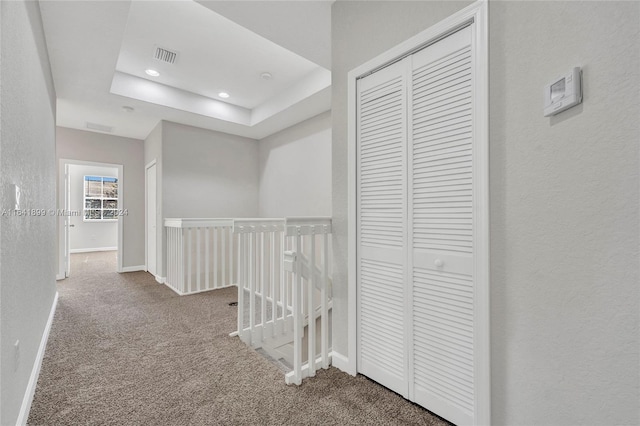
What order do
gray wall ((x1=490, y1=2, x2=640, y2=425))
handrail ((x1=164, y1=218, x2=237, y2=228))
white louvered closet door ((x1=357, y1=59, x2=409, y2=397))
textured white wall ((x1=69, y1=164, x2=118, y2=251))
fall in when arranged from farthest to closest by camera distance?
1. textured white wall ((x1=69, y1=164, x2=118, y2=251))
2. handrail ((x1=164, y1=218, x2=237, y2=228))
3. white louvered closet door ((x1=357, y1=59, x2=409, y2=397))
4. gray wall ((x1=490, y1=2, x2=640, y2=425))

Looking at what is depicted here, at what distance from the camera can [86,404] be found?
1540 millimetres

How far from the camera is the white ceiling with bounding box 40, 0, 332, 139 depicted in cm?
208

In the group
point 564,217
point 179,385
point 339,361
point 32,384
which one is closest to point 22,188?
point 32,384

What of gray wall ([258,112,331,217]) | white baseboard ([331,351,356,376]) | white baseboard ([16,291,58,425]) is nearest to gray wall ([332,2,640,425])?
white baseboard ([331,351,356,376])

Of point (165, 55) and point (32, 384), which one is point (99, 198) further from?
point (32, 384)

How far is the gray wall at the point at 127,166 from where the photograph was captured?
484 cm

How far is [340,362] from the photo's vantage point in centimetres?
191

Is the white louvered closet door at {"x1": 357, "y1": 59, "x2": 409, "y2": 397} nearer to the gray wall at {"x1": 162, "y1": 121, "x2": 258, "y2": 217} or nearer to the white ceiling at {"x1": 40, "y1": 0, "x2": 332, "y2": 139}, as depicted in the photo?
the white ceiling at {"x1": 40, "y1": 0, "x2": 332, "y2": 139}

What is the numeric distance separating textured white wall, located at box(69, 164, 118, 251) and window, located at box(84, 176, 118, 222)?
0.36ft

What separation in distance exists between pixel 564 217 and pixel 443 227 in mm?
470

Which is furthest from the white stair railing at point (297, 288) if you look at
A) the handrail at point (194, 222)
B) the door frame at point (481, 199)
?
the handrail at point (194, 222)

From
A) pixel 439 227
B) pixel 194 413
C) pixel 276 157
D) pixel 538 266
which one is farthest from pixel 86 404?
pixel 276 157

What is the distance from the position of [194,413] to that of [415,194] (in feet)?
5.20

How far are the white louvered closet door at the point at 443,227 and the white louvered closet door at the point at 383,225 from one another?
75 millimetres
